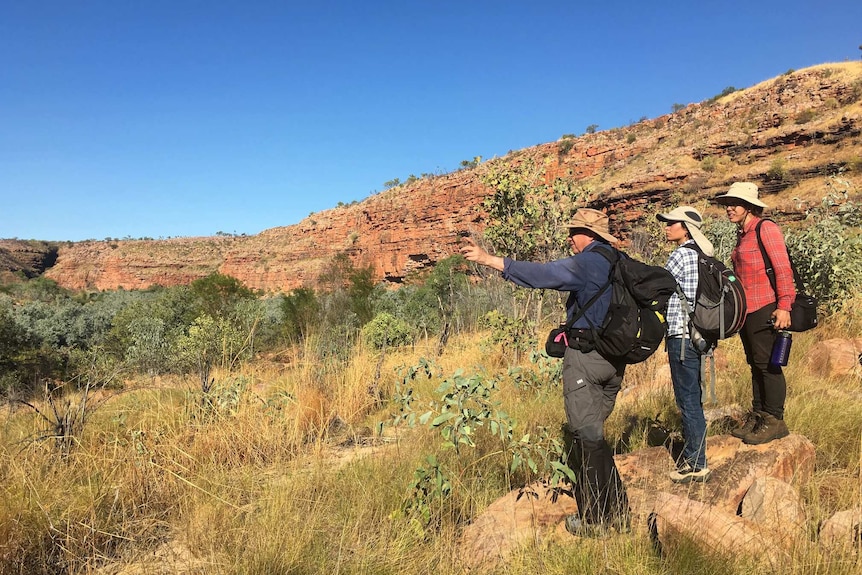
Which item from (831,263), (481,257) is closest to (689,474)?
(481,257)

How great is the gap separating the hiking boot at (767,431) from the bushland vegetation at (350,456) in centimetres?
26

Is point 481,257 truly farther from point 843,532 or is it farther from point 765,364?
point 765,364

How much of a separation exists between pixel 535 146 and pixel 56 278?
69034 mm

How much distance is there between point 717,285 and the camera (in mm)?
2602

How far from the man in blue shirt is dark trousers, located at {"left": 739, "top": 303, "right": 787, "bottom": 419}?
1359mm

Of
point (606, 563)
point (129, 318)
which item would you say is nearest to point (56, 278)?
point (129, 318)

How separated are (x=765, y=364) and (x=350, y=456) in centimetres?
301

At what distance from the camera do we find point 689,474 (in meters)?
2.50

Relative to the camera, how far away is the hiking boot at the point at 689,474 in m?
2.52

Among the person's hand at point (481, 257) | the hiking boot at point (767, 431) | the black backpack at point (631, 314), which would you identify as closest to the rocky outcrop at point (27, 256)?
the person's hand at point (481, 257)

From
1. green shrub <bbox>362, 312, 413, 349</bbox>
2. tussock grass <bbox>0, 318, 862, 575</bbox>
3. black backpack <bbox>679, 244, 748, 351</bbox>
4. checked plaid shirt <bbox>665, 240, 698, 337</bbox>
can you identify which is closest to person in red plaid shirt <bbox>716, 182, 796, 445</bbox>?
tussock grass <bbox>0, 318, 862, 575</bbox>

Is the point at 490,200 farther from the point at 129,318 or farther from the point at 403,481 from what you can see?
the point at 129,318

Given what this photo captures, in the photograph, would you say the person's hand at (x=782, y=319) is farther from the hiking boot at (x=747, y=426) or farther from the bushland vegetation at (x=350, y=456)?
the bushland vegetation at (x=350, y=456)

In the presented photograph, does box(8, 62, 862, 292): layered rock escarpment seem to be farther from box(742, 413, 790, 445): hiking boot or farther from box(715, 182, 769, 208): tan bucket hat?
box(742, 413, 790, 445): hiking boot
